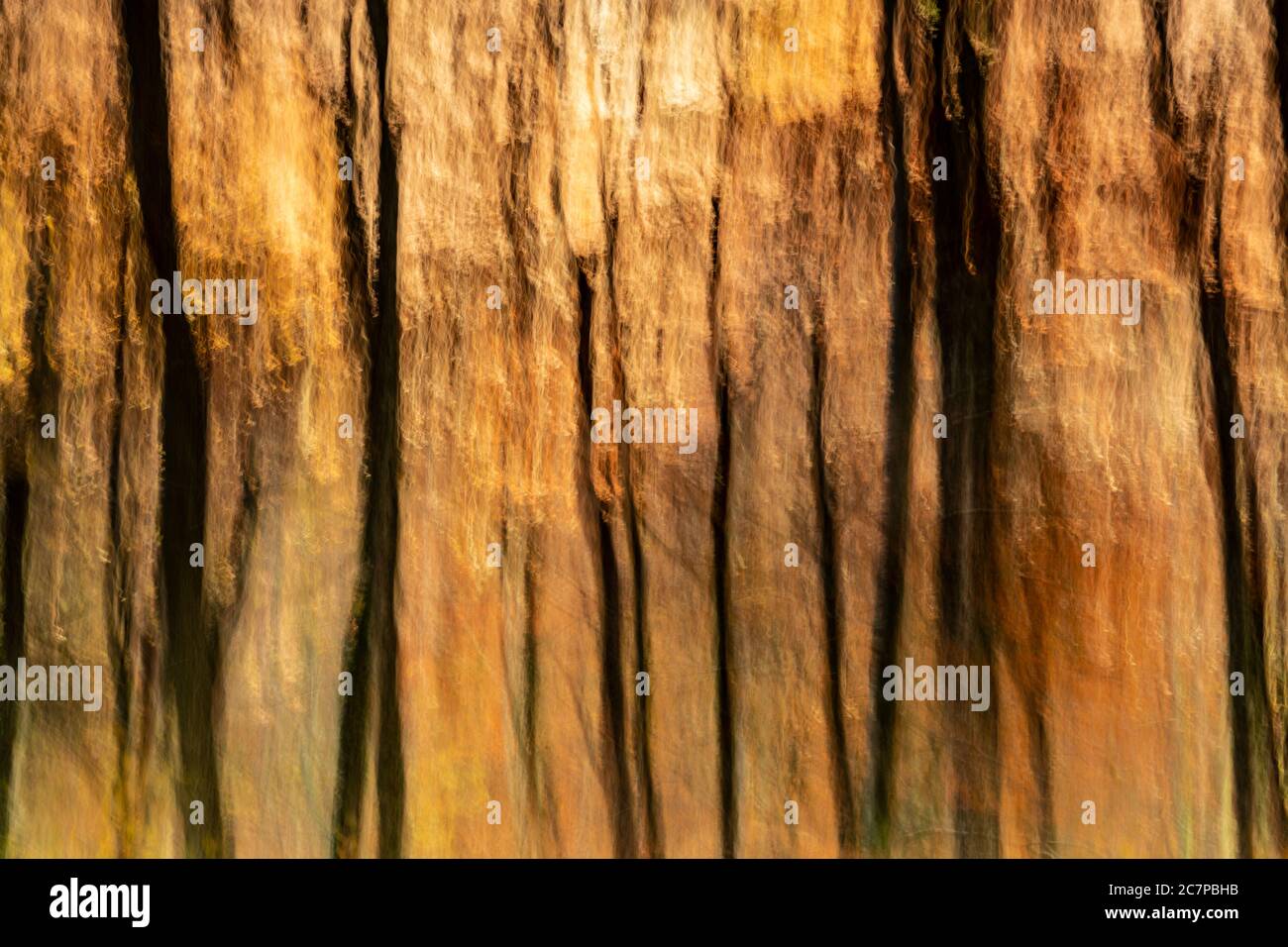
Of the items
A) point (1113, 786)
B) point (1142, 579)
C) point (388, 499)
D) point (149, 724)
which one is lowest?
point (1113, 786)

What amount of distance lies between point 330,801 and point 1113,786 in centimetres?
80

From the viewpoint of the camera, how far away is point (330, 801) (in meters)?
1.05

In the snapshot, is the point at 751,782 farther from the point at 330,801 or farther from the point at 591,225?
the point at 591,225

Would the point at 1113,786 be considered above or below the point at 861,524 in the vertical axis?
below

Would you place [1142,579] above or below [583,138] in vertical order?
below

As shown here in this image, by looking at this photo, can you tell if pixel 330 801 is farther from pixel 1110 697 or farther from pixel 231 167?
pixel 1110 697

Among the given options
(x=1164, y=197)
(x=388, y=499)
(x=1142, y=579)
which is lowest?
(x=1142, y=579)

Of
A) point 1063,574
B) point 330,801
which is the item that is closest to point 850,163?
point 1063,574

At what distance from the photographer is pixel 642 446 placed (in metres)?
1.04

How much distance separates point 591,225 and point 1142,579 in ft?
2.18

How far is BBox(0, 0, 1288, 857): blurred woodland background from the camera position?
1027 mm

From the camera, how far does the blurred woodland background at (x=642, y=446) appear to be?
3.37ft

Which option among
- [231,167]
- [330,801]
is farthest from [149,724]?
[231,167]

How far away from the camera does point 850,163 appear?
104 centimetres
